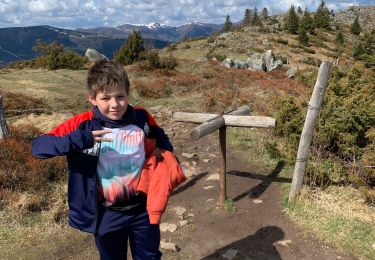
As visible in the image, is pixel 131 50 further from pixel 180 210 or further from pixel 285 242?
pixel 285 242

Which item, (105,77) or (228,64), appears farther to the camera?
(228,64)

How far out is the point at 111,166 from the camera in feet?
9.12

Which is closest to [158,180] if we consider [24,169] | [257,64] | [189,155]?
[24,169]

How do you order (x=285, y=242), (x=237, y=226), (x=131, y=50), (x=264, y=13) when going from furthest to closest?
(x=264, y=13)
(x=131, y=50)
(x=237, y=226)
(x=285, y=242)

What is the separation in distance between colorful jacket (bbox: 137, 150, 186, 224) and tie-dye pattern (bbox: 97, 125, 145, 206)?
0.08m

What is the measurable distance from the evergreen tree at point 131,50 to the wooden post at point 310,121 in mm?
21742

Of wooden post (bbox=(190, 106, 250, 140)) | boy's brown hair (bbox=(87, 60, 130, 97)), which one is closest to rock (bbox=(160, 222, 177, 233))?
wooden post (bbox=(190, 106, 250, 140))

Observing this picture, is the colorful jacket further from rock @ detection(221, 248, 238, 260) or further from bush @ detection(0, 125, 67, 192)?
bush @ detection(0, 125, 67, 192)

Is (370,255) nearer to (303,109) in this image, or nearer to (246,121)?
(246,121)

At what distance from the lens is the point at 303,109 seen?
9.28 meters

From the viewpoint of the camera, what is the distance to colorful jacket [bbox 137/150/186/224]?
2.75 meters

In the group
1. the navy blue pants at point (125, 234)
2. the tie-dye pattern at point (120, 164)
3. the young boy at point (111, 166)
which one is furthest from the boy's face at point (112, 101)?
the navy blue pants at point (125, 234)

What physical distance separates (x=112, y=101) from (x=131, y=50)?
980 inches

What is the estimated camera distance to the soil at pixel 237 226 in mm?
4906
